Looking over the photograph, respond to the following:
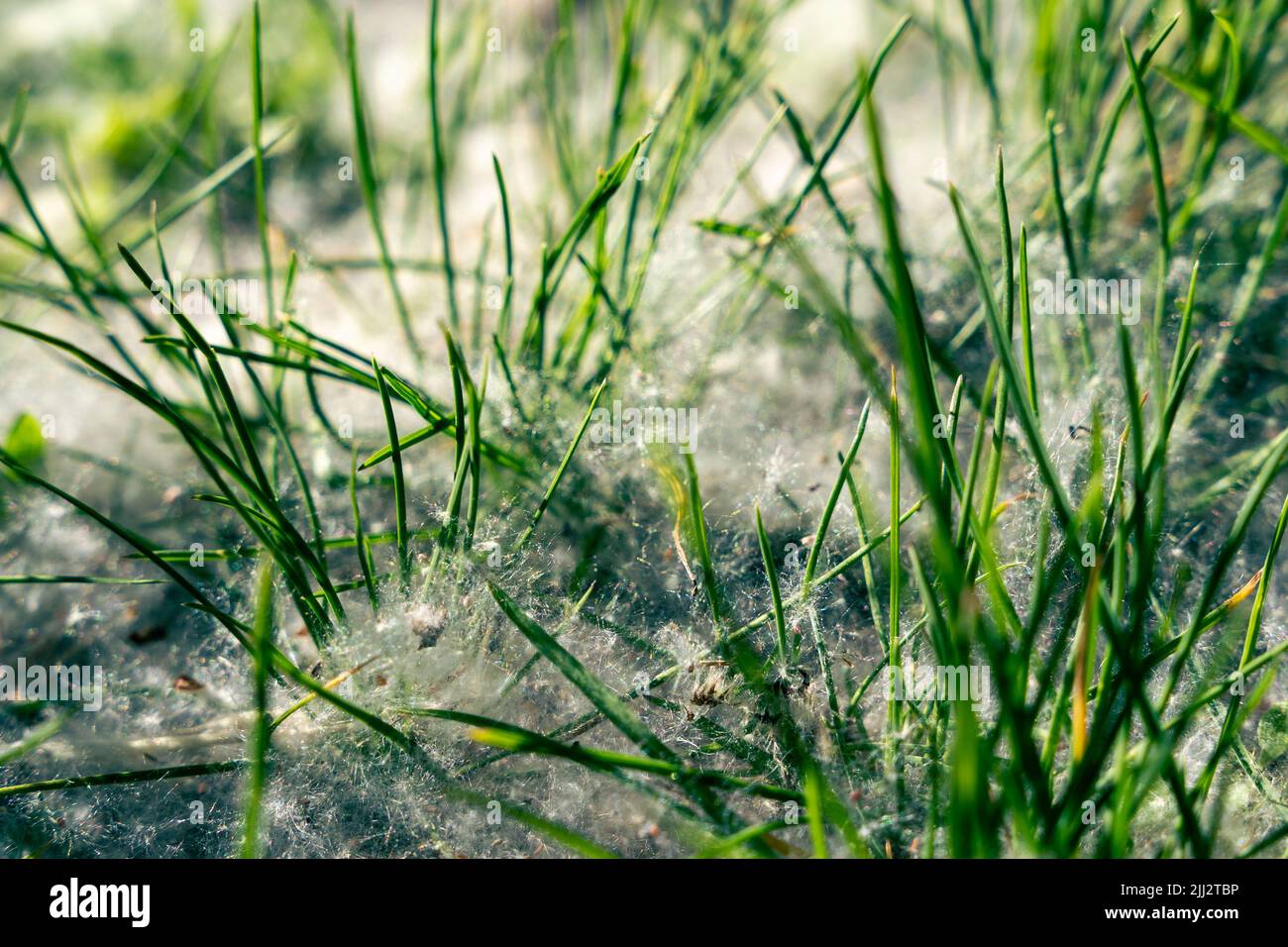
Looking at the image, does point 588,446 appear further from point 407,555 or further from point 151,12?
point 151,12

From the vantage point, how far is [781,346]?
1.49 m

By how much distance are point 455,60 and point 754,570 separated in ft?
5.49

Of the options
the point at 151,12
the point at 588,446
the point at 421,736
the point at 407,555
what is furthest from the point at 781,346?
the point at 151,12

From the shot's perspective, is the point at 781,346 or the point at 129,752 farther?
the point at 781,346

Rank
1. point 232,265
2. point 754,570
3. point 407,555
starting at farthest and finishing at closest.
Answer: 1. point 232,265
2. point 754,570
3. point 407,555

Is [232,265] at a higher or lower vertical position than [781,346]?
higher

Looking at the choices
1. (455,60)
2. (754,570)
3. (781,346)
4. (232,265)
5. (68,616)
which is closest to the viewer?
(754,570)

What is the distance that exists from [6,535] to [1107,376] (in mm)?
1753

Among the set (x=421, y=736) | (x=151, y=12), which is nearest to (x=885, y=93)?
(x=421, y=736)

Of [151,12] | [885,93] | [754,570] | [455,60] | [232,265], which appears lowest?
[754,570]

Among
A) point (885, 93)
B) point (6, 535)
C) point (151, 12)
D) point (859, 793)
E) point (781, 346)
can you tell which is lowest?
point (859, 793)

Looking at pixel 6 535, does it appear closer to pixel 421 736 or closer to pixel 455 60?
pixel 421 736

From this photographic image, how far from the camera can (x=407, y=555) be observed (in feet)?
3.68

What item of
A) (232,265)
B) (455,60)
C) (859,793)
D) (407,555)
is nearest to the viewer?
(859,793)
